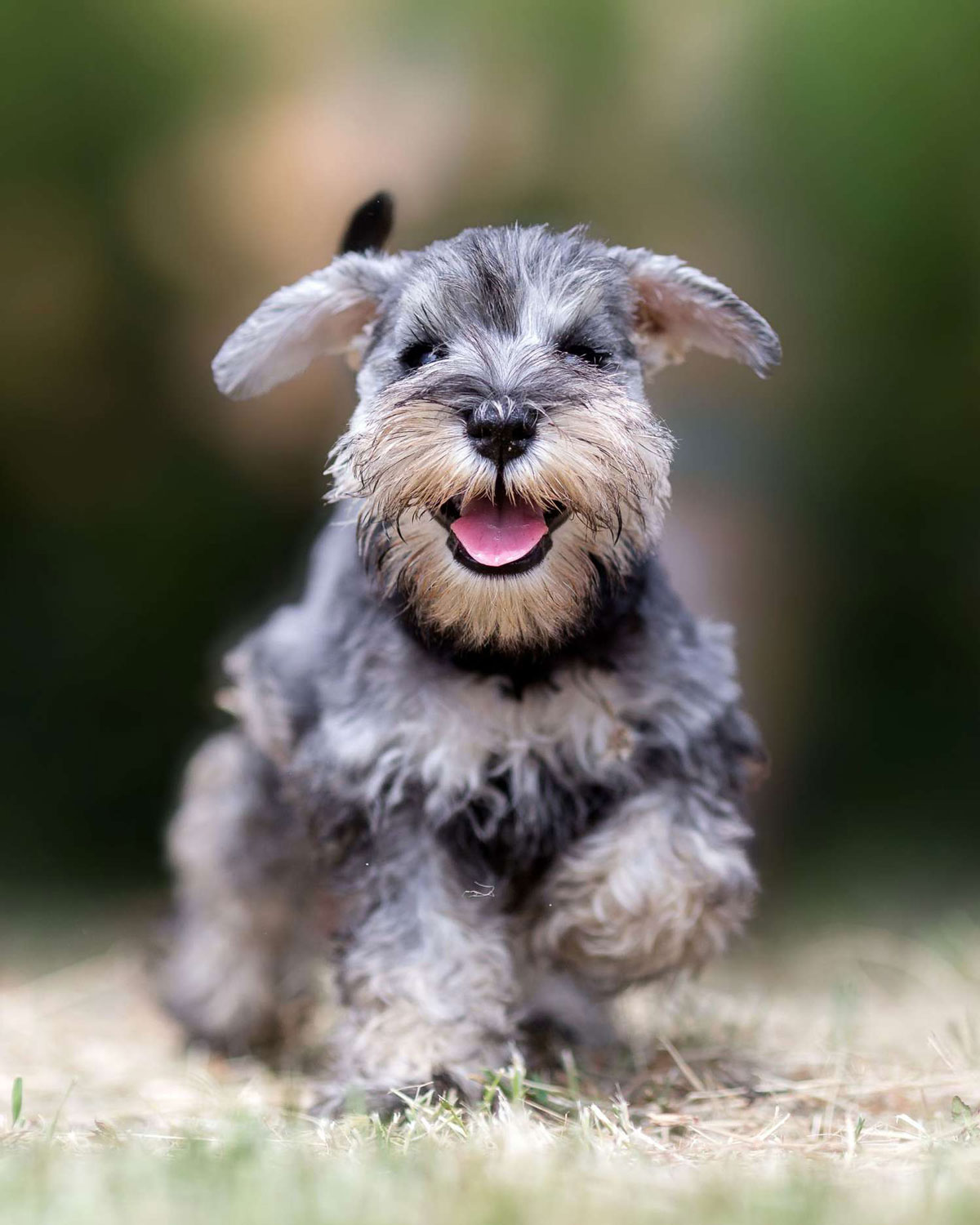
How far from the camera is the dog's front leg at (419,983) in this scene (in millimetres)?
3410

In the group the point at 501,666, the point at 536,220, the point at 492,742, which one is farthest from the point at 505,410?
the point at 536,220

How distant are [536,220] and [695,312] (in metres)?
2.12

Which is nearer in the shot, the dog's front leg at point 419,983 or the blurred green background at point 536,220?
the dog's front leg at point 419,983

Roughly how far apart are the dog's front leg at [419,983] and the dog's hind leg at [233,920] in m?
1.05

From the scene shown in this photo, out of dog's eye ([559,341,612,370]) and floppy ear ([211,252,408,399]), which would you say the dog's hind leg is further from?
dog's eye ([559,341,612,370])

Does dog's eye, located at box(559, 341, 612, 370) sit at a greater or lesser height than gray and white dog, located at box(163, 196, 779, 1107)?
greater

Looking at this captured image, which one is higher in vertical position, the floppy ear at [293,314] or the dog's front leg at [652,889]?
the floppy ear at [293,314]

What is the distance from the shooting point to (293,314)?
380 cm

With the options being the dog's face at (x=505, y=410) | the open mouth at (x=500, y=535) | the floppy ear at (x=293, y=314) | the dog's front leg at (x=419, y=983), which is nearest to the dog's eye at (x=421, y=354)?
the dog's face at (x=505, y=410)

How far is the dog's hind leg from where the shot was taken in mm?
4609

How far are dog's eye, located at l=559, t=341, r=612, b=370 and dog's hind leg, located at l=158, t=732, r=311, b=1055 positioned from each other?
5.62ft

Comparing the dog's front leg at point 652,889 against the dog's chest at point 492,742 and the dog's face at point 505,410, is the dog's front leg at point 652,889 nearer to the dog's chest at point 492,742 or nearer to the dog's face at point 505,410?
the dog's chest at point 492,742

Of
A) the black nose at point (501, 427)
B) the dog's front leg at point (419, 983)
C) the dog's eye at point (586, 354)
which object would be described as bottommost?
the dog's front leg at point (419, 983)

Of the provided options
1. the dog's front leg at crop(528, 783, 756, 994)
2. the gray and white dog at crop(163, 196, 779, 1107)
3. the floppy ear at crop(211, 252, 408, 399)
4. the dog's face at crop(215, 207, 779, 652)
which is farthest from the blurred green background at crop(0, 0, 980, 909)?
the dog's front leg at crop(528, 783, 756, 994)
